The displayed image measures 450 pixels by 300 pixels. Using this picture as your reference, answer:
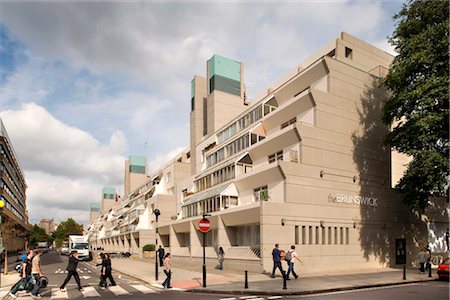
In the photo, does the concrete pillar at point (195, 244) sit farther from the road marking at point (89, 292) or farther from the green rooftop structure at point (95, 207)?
the green rooftop structure at point (95, 207)

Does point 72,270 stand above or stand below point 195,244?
above

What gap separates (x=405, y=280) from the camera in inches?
821

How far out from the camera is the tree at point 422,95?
82.0ft

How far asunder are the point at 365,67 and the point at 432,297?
23.7 m

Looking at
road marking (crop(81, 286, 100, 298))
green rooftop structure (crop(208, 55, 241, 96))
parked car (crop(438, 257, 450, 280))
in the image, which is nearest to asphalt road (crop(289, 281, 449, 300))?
parked car (crop(438, 257, 450, 280))

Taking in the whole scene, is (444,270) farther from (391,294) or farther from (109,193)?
(109,193)

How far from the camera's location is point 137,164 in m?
97.1

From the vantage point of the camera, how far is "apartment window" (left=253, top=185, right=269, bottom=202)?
2802 centimetres

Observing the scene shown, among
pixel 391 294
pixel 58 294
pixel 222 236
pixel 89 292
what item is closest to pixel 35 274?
pixel 58 294

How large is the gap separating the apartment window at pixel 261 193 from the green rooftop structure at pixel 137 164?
68412 mm

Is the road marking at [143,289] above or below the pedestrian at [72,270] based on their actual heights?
below

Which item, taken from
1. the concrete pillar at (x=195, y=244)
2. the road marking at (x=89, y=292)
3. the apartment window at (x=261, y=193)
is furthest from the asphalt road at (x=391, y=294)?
the concrete pillar at (x=195, y=244)

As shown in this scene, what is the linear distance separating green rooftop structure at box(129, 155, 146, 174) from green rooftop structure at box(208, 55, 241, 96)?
175 feet

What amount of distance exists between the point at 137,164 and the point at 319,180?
74.5m
